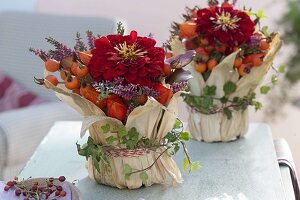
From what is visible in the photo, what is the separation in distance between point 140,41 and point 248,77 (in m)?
0.40

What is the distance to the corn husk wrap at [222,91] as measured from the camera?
Answer: 161cm

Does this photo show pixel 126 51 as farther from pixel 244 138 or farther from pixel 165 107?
pixel 244 138

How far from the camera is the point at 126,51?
1298mm

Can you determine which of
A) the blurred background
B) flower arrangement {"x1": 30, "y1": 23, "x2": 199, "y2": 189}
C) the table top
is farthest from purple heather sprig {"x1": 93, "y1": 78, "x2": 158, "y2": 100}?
the blurred background

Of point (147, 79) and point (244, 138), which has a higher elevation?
point (147, 79)

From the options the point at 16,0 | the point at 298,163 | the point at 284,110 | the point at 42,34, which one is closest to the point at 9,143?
the point at 42,34

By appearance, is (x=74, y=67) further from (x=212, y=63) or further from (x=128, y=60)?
(x=212, y=63)

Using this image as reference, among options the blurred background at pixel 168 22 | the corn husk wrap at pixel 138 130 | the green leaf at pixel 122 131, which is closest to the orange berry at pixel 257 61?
the corn husk wrap at pixel 138 130

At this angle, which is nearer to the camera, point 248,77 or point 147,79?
point 147,79

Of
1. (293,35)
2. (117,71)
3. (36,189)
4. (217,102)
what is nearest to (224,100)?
(217,102)

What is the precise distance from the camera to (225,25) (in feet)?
5.14

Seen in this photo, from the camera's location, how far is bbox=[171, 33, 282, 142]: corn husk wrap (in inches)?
63.6

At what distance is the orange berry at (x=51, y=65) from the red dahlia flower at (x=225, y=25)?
0.41 metres

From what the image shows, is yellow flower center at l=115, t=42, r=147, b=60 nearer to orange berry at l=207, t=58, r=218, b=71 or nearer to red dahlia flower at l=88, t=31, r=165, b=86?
red dahlia flower at l=88, t=31, r=165, b=86
